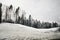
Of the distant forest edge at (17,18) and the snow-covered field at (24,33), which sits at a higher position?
the distant forest edge at (17,18)

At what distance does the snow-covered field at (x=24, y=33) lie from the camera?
5.37 feet

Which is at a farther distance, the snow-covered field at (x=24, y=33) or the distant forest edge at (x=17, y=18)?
the distant forest edge at (x=17, y=18)

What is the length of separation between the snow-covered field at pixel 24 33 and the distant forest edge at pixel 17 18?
104 mm

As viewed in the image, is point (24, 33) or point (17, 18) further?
point (17, 18)

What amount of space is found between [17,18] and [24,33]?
380 millimetres

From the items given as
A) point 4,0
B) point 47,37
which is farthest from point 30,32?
point 4,0

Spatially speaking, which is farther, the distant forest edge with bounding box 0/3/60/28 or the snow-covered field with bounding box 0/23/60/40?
the distant forest edge with bounding box 0/3/60/28

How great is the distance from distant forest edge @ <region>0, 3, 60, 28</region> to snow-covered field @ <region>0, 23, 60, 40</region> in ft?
0.34

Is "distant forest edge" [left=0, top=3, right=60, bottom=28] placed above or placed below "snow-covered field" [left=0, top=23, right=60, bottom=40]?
above

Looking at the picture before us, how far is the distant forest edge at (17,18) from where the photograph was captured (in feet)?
5.75

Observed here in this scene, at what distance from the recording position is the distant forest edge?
69.0 inches

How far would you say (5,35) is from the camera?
5.25 ft

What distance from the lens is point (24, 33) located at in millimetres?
1776

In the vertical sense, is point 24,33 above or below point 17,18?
below
